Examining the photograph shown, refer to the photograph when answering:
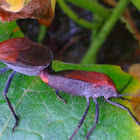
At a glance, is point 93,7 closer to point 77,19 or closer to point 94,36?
point 77,19

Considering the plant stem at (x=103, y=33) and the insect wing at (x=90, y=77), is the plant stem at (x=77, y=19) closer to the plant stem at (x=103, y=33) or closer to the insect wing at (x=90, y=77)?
the plant stem at (x=103, y=33)

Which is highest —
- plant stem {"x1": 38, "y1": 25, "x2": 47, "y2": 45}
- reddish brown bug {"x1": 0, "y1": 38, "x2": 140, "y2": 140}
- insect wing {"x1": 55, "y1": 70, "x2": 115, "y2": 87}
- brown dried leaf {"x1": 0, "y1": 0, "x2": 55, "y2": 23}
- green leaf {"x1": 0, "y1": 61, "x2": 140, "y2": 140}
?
brown dried leaf {"x1": 0, "y1": 0, "x2": 55, "y2": 23}

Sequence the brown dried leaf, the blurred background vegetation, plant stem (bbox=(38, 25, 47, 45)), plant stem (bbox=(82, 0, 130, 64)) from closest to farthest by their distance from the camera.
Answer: the brown dried leaf < plant stem (bbox=(82, 0, 130, 64)) < the blurred background vegetation < plant stem (bbox=(38, 25, 47, 45))

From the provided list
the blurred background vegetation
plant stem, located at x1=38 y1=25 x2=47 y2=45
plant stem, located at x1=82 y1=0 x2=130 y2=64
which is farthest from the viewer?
plant stem, located at x1=38 y1=25 x2=47 y2=45

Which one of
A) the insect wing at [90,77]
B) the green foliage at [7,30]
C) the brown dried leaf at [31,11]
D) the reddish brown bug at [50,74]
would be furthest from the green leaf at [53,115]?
the brown dried leaf at [31,11]

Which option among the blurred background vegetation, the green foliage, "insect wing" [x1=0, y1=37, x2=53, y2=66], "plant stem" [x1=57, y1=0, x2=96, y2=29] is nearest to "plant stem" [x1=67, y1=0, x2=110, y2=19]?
the blurred background vegetation

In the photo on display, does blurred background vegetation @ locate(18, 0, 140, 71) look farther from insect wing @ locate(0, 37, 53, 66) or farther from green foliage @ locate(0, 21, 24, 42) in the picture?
insect wing @ locate(0, 37, 53, 66)

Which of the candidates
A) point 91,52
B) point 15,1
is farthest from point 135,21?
point 15,1

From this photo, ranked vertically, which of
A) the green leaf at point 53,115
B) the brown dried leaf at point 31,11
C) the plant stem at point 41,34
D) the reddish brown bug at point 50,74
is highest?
the brown dried leaf at point 31,11
